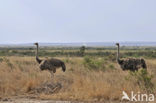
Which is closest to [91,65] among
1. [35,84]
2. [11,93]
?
[35,84]

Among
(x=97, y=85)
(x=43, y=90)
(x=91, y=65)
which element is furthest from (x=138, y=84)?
(x=91, y=65)

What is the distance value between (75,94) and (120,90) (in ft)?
4.42

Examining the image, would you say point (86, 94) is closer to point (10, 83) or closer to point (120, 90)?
point (120, 90)

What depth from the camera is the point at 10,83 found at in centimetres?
1002

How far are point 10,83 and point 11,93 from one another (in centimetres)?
85

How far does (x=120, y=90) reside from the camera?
8812mm

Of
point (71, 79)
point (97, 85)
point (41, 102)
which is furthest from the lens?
point (71, 79)

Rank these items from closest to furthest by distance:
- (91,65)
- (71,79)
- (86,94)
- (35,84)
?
(86,94) < (35,84) < (71,79) < (91,65)

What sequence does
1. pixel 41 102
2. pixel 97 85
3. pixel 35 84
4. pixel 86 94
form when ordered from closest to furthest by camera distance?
1. pixel 41 102
2. pixel 86 94
3. pixel 97 85
4. pixel 35 84

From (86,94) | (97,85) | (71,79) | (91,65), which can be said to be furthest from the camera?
(91,65)

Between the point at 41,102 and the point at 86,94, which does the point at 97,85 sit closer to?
the point at 86,94

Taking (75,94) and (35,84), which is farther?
(35,84)

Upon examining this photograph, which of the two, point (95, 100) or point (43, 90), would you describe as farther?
point (43, 90)

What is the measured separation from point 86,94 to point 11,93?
240 centimetres
